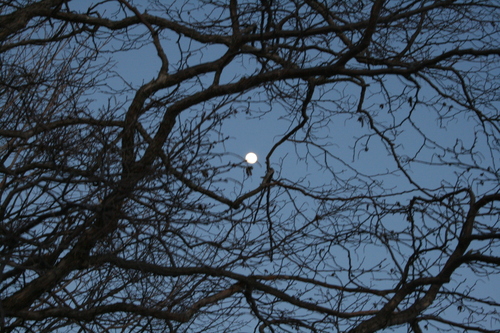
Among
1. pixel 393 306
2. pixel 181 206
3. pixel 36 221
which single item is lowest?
pixel 393 306

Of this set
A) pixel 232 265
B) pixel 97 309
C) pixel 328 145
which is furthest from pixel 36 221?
pixel 328 145

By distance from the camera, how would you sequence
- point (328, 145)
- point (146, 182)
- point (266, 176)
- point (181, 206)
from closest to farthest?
point (146, 182) < point (181, 206) < point (266, 176) < point (328, 145)

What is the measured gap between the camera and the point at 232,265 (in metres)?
4.71

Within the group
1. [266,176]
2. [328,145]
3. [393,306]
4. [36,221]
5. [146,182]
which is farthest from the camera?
[328,145]

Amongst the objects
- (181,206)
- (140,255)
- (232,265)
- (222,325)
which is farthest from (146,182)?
(222,325)

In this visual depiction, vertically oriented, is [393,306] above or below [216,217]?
below

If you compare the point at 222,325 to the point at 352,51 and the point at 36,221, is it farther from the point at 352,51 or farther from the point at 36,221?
the point at 352,51

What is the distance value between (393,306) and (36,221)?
2575 mm

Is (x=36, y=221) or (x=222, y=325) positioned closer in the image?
(x=36, y=221)

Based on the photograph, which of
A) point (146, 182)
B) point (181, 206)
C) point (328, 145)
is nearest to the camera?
point (146, 182)

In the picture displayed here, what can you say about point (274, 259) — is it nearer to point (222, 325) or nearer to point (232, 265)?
point (232, 265)

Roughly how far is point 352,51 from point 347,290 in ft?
6.14

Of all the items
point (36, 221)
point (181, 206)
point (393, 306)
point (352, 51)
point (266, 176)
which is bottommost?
point (393, 306)

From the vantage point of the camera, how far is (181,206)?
3.99 metres
